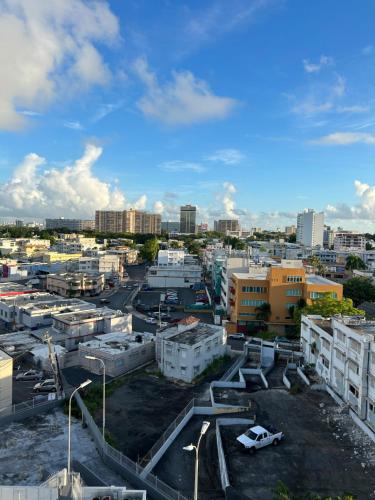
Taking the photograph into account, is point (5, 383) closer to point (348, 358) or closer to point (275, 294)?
point (348, 358)

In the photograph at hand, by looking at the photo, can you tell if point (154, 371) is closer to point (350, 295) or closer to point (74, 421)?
point (74, 421)

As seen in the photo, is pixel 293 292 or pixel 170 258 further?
pixel 170 258

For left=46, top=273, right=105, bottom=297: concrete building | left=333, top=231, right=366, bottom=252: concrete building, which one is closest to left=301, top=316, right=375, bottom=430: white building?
left=46, top=273, right=105, bottom=297: concrete building

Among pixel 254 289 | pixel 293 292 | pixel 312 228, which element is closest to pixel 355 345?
pixel 293 292

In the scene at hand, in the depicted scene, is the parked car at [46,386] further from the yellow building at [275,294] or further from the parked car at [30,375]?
the yellow building at [275,294]

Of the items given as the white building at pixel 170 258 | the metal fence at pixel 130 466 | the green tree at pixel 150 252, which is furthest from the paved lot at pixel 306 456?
the green tree at pixel 150 252

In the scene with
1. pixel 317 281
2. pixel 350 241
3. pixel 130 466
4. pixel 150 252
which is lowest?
pixel 130 466

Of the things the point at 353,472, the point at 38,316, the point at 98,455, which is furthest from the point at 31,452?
the point at 38,316
